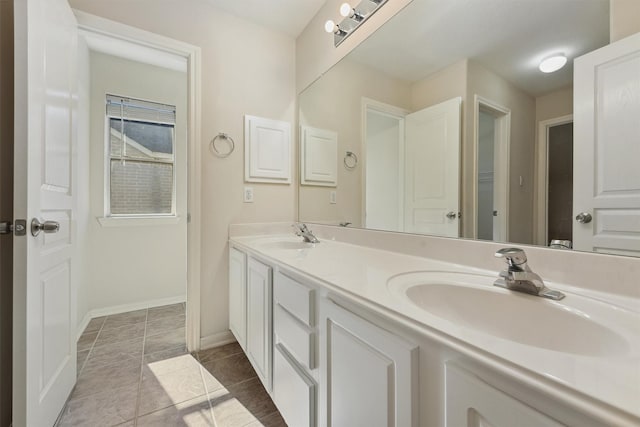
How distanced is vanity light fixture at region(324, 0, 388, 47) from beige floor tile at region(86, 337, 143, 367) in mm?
2404

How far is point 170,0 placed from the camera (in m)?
1.68

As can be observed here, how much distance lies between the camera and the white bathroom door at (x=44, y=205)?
90cm

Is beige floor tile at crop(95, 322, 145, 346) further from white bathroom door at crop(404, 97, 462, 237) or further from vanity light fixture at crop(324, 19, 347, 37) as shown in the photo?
vanity light fixture at crop(324, 19, 347, 37)

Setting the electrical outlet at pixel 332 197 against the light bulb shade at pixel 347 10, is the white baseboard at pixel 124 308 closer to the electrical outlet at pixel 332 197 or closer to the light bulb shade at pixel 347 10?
the electrical outlet at pixel 332 197

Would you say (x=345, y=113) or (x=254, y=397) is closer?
(x=254, y=397)

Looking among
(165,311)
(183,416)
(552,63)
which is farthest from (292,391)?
(165,311)

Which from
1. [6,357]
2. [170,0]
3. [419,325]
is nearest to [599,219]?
[419,325]

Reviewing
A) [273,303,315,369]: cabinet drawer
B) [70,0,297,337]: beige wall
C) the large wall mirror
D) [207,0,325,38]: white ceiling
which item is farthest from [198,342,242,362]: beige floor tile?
[207,0,325,38]: white ceiling

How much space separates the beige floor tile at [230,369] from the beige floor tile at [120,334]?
78 cm

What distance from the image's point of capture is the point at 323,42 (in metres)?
1.83

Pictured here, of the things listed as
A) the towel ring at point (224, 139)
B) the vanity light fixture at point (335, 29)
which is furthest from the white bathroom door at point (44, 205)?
the vanity light fixture at point (335, 29)

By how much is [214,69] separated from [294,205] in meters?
1.13

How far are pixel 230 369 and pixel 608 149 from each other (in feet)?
6.28

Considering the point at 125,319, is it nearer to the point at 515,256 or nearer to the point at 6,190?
the point at 6,190
